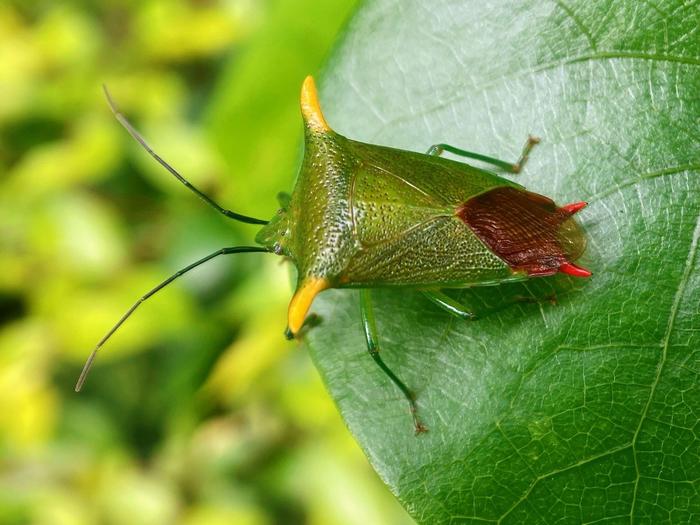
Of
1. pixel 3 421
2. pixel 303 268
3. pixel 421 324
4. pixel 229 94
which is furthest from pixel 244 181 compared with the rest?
pixel 3 421

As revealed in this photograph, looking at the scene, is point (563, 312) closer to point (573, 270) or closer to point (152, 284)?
point (573, 270)

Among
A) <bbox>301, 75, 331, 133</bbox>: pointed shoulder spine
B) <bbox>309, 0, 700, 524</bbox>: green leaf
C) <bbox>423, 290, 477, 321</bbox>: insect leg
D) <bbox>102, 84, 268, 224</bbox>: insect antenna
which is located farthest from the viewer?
<bbox>102, 84, 268, 224</bbox>: insect antenna

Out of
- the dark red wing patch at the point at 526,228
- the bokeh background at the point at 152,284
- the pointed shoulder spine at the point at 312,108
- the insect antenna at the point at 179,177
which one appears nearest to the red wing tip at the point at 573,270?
the dark red wing patch at the point at 526,228

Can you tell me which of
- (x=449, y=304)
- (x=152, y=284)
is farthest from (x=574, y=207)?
(x=152, y=284)

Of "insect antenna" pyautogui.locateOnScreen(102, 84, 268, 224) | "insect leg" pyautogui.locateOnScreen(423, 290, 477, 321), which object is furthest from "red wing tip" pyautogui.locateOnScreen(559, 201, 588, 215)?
"insect antenna" pyautogui.locateOnScreen(102, 84, 268, 224)

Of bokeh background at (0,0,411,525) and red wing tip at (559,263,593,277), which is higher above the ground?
bokeh background at (0,0,411,525)

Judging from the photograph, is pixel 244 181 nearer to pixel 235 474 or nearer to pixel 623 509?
pixel 235 474

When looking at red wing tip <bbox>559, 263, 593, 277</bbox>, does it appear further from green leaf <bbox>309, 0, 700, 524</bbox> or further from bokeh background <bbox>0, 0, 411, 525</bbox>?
bokeh background <bbox>0, 0, 411, 525</bbox>
